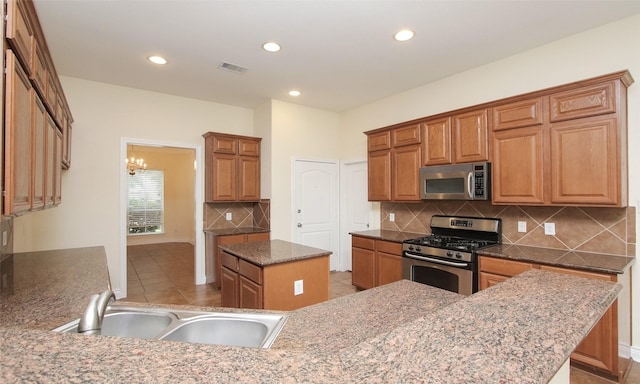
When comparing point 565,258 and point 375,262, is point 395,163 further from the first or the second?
point 565,258

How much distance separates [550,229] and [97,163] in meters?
5.22

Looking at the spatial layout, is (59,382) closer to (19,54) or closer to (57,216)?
(19,54)

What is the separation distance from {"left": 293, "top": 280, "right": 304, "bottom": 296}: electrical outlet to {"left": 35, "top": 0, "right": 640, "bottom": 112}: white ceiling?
221 cm

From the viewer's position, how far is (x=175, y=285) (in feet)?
15.4

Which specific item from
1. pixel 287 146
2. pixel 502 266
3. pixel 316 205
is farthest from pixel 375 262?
pixel 287 146

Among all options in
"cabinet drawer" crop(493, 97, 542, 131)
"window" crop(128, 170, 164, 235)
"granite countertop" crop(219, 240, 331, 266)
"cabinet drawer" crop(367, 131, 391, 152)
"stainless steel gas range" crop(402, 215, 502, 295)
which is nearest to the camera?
"granite countertop" crop(219, 240, 331, 266)

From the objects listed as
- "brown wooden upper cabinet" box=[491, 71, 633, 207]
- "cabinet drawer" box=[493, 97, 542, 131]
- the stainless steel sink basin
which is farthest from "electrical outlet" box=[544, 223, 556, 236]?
the stainless steel sink basin

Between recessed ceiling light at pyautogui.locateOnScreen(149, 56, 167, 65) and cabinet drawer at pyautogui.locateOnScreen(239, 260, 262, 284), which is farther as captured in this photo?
recessed ceiling light at pyautogui.locateOnScreen(149, 56, 167, 65)

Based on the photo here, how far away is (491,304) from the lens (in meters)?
1.01

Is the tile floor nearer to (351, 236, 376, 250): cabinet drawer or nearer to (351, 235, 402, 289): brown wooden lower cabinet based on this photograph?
(351, 235, 402, 289): brown wooden lower cabinet

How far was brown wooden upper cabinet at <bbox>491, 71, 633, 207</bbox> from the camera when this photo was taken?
2.41 metres

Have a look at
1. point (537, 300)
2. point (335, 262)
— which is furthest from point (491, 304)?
point (335, 262)

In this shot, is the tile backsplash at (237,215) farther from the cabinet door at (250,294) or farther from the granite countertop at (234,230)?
the cabinet door at (250,294)

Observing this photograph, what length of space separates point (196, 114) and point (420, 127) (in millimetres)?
3311
